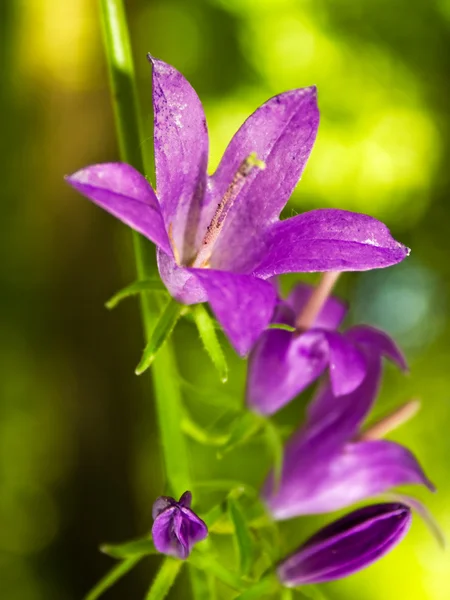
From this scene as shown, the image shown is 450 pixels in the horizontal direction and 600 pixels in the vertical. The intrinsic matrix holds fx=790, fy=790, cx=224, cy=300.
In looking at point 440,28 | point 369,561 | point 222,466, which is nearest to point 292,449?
point 369,561

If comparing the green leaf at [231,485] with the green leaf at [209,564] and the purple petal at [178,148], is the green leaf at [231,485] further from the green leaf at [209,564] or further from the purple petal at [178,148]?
the purple petal at [178,148]

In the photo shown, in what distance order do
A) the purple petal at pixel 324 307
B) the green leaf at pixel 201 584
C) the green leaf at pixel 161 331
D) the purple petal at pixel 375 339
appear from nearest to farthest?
the green leaf at pixel 161 331 < the green leaf at pixel 201 584 < the purple petal at pixel 375 339 < the purple petal at pixel 324 307

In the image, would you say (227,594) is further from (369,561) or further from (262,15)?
(262,15)

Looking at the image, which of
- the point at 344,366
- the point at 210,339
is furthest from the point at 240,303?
the point at 344,366

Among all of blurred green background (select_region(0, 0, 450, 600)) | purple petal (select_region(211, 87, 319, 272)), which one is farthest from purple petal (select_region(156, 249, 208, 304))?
blurred green background (select_region(0, 0, 450, 600))

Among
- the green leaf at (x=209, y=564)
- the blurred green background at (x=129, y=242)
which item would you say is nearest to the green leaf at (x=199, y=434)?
the green leaf at (x=209, y=564)

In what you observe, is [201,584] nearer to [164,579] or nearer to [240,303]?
[164,579]

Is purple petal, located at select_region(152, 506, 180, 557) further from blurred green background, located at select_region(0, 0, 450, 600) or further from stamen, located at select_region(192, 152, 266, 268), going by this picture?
blurred green background, located at select_region(0, 0, 450, 600)
